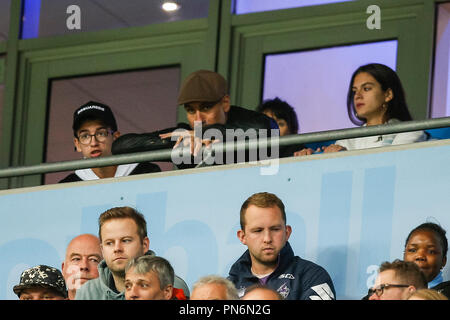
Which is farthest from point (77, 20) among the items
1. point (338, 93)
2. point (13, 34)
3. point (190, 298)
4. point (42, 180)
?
point (190, 298)

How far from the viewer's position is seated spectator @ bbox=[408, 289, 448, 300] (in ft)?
19.2

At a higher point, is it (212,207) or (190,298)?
(212,207)

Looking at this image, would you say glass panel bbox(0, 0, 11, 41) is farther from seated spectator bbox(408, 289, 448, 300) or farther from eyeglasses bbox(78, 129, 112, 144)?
seated spectator bbox(408, 289, 448, 300)

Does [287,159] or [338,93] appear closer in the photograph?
[287,159]

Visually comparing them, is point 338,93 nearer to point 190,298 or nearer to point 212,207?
point 212,207

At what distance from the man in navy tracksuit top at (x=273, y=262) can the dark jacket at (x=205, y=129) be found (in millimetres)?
486

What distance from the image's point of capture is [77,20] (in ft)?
34.0

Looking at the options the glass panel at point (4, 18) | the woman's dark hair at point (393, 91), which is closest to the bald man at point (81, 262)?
the woman's dark hair at point (393, 91)

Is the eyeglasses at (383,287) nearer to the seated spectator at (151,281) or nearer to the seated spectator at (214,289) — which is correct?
the seated spectator at (214,289)

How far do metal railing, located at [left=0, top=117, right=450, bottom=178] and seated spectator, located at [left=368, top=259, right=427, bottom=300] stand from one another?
2.33 feet

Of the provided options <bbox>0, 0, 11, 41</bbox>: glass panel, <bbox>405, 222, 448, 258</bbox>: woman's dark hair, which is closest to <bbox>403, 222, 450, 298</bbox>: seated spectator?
<bbox>405, 222, 448, 258</bbox>: woman's dark hair

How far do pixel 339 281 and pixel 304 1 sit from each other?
11.2ft

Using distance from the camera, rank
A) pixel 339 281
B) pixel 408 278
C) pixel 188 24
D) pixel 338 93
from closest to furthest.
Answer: pixel 408 278, pixel 339 281, pixel 338 93, pixel 188 24

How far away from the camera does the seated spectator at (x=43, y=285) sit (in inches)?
284
